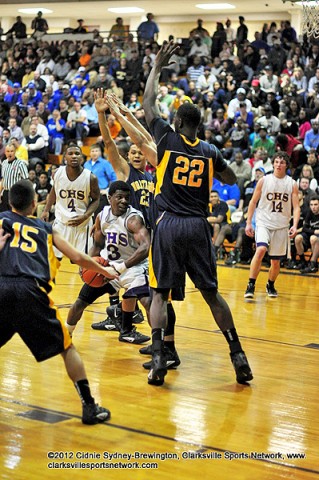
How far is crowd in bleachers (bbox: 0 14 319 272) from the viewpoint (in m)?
18.3

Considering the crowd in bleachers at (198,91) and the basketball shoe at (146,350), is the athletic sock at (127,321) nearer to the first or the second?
the basketball shoe at (146,350)

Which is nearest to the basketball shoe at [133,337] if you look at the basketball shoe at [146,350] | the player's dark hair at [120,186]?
the basketball shoe at [146,350]

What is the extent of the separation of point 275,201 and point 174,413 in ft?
20.3

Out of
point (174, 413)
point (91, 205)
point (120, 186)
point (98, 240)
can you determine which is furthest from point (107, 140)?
point (174, 413)

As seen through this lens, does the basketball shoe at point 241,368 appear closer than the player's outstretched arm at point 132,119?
Yes

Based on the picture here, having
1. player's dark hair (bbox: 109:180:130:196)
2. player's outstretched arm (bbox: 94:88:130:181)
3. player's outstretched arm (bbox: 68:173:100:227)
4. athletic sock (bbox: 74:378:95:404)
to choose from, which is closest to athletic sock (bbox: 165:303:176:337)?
player's dark hair (bbox: 109:180:130:196)

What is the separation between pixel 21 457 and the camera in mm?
4699

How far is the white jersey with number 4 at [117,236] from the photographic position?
25.5 feet

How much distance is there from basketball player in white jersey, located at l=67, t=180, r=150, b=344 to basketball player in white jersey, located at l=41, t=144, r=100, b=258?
55.9 inches

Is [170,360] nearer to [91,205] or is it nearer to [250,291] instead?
[91,205]

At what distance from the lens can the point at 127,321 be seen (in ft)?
26.6

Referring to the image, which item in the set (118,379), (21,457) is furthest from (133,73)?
(21,457)

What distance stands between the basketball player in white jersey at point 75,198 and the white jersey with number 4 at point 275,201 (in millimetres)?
2880

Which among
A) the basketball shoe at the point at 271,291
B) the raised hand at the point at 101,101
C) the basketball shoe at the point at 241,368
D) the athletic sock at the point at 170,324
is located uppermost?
the raised hand at the point at 101,101
